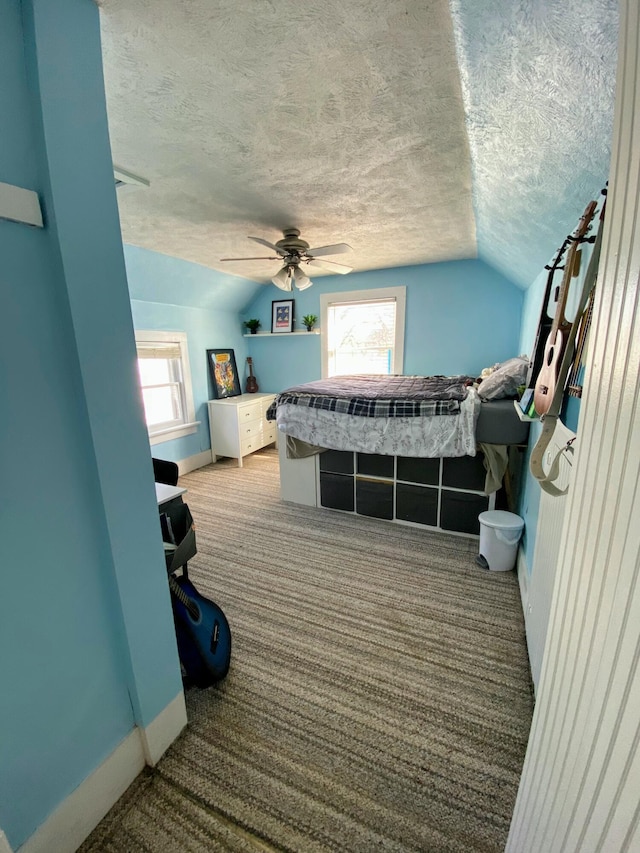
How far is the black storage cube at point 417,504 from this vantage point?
8.58ft

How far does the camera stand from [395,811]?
1.07 metres

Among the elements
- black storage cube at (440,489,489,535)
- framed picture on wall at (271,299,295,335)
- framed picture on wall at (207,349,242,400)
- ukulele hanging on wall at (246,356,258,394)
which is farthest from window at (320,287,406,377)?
black storage cube at (440,489,489,535)

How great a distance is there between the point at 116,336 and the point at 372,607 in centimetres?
180

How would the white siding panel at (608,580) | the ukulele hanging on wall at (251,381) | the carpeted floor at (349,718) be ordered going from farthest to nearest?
the ukulele hanging on wall at (251,381) < the carpeted floor at (349,718) < the white siding panel at (608,580)

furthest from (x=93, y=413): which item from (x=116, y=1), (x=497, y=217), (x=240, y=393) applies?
(x=240, y=393)

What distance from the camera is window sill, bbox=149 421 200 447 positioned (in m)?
3.65

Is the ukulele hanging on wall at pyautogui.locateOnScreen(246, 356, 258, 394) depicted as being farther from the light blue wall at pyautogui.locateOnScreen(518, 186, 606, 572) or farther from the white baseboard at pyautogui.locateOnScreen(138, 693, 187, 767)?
the white baseboard at pyautogui.locateOnScreen(138, 693, 187, 767)

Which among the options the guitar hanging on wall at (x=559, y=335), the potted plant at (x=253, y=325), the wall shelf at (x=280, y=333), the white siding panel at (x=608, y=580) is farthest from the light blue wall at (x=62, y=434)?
the potted plant at (x=253, y=325)

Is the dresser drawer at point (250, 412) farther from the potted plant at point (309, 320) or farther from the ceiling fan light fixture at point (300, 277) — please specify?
the ceiling fan light fixture at point (300, 277)

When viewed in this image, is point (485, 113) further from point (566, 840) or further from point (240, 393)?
point (240, 393)

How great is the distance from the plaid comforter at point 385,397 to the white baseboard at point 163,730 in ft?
6.44

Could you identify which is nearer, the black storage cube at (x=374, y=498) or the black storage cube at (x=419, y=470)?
the black storage cube at (x=419, y=470)

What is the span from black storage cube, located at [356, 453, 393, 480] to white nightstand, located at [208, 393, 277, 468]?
6.33ft

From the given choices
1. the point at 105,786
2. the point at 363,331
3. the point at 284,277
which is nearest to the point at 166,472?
the point at 105,786
